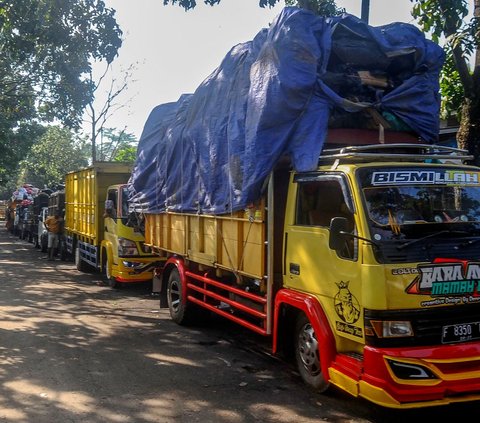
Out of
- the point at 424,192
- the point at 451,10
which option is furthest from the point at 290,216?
the point at 451,10

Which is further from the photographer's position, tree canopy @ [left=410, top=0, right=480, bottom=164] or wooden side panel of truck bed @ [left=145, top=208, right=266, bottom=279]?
tree canopy @ [left=410, top=0, right=480, bottom=164]

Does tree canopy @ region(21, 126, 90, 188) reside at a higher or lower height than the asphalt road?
higher

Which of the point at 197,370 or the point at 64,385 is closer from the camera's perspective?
the point at 64,385

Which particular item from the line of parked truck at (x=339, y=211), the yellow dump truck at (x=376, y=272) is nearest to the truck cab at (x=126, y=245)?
the line of parked truck at (x=339, y=211)

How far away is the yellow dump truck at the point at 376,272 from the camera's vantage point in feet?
14.5

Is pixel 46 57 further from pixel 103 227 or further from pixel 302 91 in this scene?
pixel 302 91

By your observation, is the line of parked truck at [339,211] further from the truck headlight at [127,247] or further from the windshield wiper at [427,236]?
the truck headlight at [127,247]

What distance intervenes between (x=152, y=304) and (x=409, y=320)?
23.4 ft

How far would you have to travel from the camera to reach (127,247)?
11.9 meters

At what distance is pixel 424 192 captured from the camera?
16.4 feet

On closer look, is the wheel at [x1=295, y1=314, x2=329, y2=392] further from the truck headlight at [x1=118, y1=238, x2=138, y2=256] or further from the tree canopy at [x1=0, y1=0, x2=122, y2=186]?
the tree canopy at [x1=0, y1=0, x2=122, y2=186]

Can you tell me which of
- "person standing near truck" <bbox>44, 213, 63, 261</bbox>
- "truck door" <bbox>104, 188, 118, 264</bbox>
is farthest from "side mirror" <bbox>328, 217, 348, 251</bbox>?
"person standing near truck" <bbox>44, 213, 63, 261</bbox>

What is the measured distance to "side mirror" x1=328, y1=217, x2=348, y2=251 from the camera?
4.72 m

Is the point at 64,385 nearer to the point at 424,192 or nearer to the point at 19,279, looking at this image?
the point at 424,192
